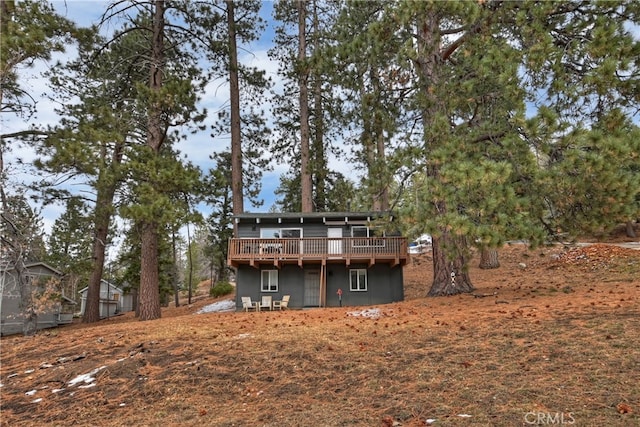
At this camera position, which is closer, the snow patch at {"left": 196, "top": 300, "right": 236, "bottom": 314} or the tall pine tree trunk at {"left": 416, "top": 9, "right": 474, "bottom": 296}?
the tall pine tree trunk at {"left": 416, "top": 9, "right": 474, "bottom": 296}

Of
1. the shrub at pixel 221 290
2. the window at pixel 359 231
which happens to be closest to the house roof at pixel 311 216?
the window at pixel 359 231

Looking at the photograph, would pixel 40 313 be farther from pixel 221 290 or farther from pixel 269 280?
pixel 269 280

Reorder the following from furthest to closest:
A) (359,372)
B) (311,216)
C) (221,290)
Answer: (221,290), (311,216), (359,372)

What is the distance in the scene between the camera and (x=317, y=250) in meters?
17.8

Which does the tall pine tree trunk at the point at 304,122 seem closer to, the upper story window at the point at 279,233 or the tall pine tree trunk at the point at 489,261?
the upper story window at the point at 279,233

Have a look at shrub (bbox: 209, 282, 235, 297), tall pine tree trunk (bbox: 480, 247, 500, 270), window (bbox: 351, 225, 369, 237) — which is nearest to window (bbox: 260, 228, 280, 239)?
window (bbox: 351, 225, 369, 237)

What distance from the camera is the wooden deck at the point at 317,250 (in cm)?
1744

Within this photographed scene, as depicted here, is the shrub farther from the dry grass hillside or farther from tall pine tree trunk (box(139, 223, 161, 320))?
the dry grass hillside

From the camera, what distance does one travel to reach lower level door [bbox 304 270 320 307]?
749 inches

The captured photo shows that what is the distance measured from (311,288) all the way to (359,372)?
14.1 metres

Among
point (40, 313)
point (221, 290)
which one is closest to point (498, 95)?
point (221, 290)

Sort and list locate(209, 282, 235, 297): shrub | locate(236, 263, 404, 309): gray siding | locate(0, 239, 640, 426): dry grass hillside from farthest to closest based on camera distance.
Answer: locate(209, 282, 235, 297): shrub, locate(236, 263, 404, 309): gray siding, locate(0, 239, 640, 426): dry grass hillside

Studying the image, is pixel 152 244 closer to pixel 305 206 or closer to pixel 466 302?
pixel 305 206

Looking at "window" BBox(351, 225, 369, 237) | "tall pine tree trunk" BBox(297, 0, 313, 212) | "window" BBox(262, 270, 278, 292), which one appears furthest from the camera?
"window" BBox(262, 270, 278, 292)
